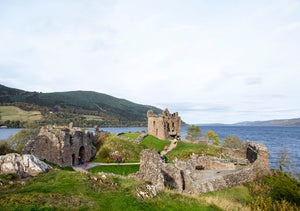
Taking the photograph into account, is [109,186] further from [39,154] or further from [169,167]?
[39,154]

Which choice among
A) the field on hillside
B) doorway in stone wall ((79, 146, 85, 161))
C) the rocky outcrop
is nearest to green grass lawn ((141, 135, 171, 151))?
doorway in stone wall ((79, 146, 85, 161))

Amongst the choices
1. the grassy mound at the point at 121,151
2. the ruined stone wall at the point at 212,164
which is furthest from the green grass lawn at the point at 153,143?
the ruined stone wall at the point at 212,164

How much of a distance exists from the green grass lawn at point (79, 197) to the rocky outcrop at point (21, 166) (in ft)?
2.67

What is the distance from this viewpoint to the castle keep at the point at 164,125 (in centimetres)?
4122

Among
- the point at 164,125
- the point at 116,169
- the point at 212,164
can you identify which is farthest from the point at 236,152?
the point at 116,169

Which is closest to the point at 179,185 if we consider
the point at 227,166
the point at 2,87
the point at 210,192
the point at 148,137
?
the point at 210,192

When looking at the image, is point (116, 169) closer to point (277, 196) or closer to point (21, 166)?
point (21, 166)

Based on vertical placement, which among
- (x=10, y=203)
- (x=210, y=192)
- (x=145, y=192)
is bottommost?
(x=210, y=192)

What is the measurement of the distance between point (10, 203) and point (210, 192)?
14.2 m

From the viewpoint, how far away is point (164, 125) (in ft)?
135

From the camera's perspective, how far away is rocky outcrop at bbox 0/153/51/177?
367 inches

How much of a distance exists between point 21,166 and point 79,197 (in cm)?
505

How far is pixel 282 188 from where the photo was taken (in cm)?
1245

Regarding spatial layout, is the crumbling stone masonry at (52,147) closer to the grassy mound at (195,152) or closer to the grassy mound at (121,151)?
the grassy mound at (121,151)
